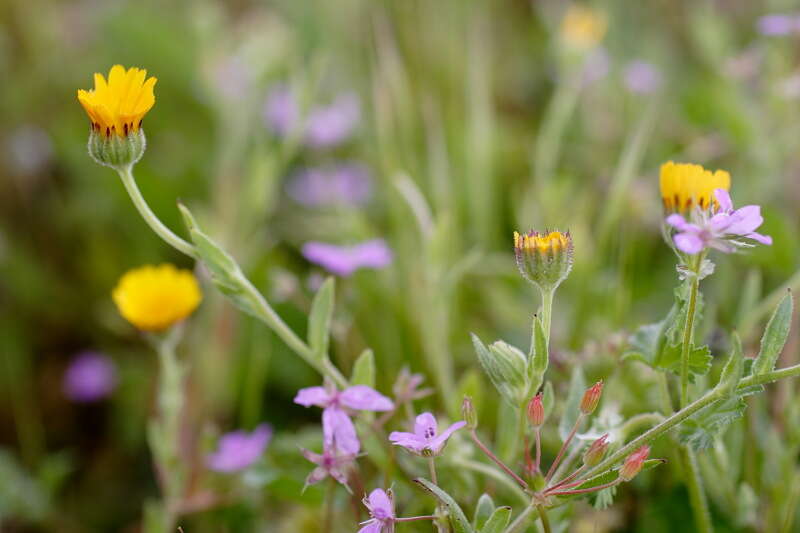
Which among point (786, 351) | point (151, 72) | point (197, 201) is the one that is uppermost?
point (151, 72)

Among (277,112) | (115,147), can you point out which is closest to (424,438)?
(115,147)

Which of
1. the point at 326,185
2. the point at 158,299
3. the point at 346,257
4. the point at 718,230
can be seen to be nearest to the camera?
the point at 718,230

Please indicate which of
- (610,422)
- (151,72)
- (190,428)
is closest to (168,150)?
(151,72)

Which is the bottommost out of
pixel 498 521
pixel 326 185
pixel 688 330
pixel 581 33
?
pixel 498 521

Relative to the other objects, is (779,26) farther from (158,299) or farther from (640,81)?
(158,299)

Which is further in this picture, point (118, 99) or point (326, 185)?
point (326, 185)

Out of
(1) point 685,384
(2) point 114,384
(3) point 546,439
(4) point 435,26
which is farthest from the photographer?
(4) point 435,26

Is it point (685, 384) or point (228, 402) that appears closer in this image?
point (685, 384)

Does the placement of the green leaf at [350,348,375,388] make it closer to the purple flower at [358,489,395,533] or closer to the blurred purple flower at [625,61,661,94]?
the purple flower at [358,489,395,533]

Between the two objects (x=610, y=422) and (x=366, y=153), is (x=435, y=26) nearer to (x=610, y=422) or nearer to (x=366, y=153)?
(x=366, y=153)
